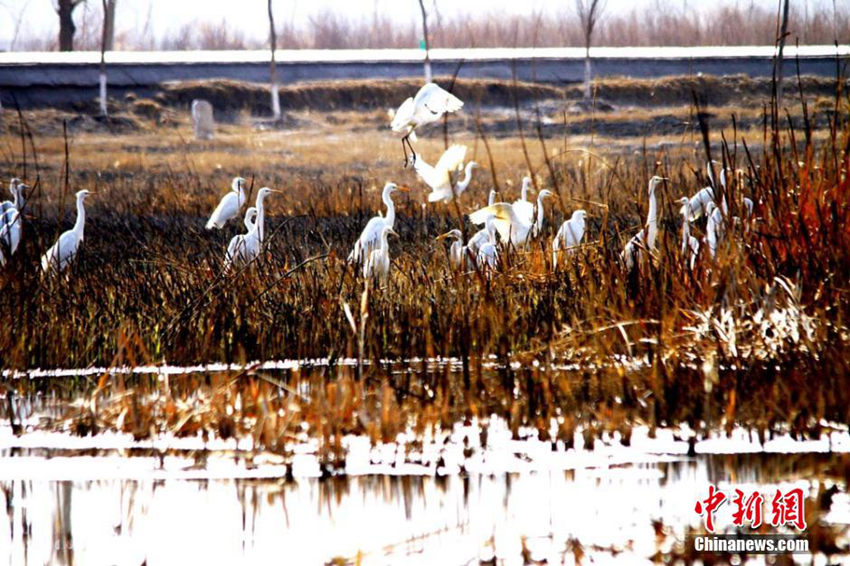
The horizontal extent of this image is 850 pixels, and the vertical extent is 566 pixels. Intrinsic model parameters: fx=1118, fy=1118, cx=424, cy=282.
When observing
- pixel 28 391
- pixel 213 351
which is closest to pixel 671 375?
pixel 213 351

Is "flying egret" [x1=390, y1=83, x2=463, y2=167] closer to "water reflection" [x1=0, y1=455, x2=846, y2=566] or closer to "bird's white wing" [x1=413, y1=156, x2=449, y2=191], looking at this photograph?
"bird's white wing" [x1=413, y1=156, x2=449, y2=191]

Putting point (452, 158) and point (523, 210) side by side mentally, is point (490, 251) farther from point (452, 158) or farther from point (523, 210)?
point (452, 158)

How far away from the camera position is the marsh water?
2.13m

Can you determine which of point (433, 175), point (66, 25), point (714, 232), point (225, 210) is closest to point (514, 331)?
point (714, 232)

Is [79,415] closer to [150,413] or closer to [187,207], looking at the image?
[150,413]

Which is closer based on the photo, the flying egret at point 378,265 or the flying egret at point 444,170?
the flying egret at point 444,170

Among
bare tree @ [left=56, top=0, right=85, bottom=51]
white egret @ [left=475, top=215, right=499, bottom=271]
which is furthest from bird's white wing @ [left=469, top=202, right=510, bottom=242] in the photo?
bare tree @ [left=56, top=0, right=85, bottom=51]

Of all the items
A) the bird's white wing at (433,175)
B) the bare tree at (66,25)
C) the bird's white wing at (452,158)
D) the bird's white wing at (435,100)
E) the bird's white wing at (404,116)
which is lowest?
the bird's white wing at (433,175)

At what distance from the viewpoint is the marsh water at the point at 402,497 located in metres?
2.13

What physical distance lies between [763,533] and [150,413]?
5.20 feet

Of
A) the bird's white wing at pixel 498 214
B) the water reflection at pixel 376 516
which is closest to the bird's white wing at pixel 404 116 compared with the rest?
the bird's white wing at pixel 498 214

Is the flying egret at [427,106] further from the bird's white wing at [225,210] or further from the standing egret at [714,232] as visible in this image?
the bird's white wing at [225,210]

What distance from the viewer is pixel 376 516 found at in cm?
231

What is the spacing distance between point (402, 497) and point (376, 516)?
12cm
